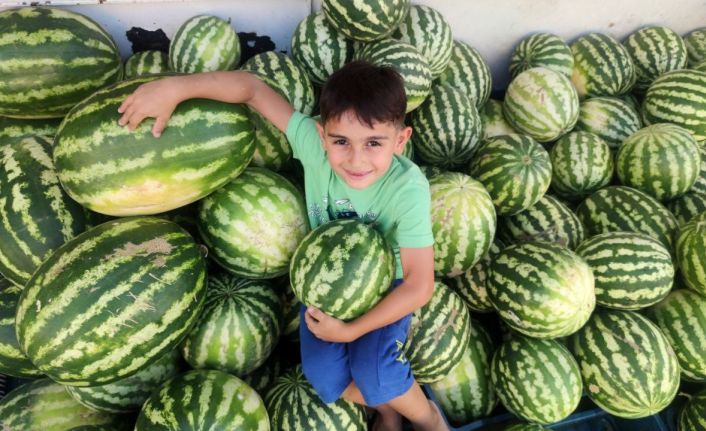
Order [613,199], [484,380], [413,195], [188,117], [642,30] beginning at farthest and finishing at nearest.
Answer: [642,30] → [613,199] → [484,380] → [413,195] → [188,117]

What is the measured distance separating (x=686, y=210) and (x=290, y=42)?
2.23 meters

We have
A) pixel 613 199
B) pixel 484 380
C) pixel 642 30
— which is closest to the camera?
pixel 484 380

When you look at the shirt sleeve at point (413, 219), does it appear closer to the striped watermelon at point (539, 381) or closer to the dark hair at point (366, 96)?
the dark hair at point (366, 96)

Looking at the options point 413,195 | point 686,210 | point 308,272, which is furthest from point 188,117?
point 686,210

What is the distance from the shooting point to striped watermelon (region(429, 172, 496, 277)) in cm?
201

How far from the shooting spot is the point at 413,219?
169cm

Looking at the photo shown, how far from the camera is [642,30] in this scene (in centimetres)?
313

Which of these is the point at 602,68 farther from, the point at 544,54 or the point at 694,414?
the point at 694,414

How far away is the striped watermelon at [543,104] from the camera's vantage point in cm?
253

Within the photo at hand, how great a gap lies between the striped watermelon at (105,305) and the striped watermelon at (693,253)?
80.5 inches

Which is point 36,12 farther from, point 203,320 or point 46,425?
point 46,425

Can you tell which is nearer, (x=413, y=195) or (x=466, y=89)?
(x=413, y=195)

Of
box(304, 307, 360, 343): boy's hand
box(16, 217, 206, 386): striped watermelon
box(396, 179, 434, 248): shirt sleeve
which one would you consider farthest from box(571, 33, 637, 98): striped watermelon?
box(16, 217, 206, 386): striped watermelon

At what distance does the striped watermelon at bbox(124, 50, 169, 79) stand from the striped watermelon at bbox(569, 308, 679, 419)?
2.24m
